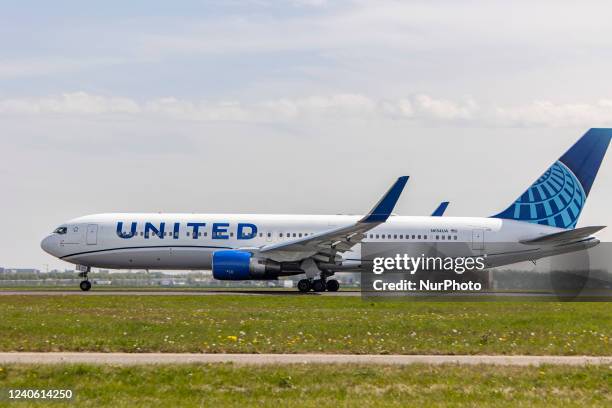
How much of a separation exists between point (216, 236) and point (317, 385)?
3268 cm

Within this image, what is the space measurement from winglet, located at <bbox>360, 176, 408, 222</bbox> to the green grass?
26594 millimetres

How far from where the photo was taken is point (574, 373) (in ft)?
50.0

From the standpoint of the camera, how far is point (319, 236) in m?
43.6

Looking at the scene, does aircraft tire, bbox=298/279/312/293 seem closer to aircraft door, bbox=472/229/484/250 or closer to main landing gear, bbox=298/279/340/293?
main landing gear, bbox=298/279/340/293

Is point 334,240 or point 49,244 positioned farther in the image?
point 49,244

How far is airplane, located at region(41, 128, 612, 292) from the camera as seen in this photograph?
4522 centimetres

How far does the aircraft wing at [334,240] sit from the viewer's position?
42691mm

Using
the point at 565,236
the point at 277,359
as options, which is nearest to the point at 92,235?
the point at 565,236

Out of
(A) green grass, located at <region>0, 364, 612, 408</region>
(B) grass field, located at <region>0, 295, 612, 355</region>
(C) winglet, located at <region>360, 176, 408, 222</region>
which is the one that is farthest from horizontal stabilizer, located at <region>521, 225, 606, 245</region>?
(A) green grass, located at <region>0, 364, 612, 408</region>

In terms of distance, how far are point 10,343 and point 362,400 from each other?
374 inches

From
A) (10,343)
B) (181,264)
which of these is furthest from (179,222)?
(10,343)

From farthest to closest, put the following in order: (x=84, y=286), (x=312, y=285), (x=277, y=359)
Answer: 1. (x=84, y=286)
2. (x=312, y=285)
3. (x=277, y=359)

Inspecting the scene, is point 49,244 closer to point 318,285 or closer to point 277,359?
point 318,285

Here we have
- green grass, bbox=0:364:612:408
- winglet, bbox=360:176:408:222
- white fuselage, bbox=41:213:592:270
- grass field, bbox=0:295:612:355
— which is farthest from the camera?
white fuselage, bbox=41:213:592:270
